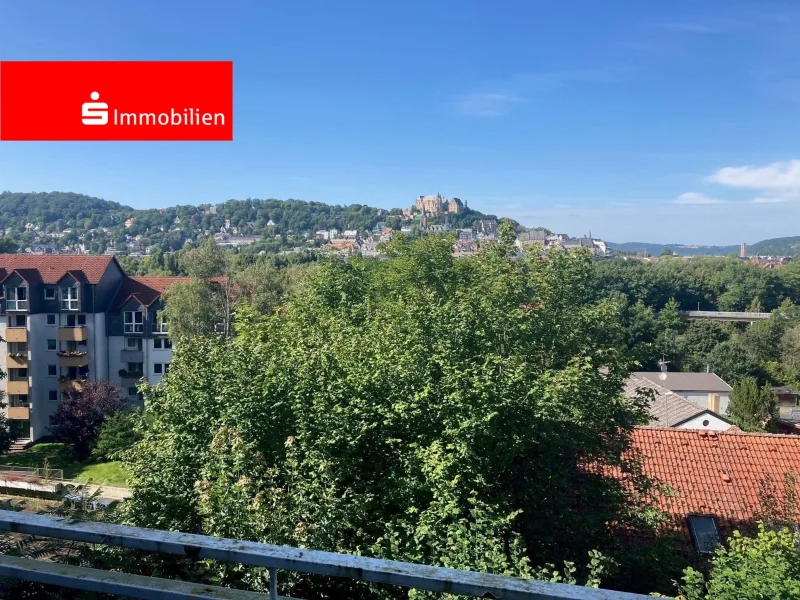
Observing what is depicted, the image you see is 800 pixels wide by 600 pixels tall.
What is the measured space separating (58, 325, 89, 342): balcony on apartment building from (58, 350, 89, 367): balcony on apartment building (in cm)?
69

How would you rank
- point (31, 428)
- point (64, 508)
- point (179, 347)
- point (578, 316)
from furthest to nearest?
point (31, 428) → point (578, 316) → point (179, 347) → point (64, 508)

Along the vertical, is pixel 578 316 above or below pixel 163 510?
above

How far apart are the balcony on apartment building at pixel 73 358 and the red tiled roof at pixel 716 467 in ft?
98.2

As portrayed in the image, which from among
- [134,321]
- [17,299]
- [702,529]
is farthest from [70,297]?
[702,529]

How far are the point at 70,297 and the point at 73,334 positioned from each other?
2.07 meters

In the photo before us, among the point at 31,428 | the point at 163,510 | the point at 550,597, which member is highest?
the point at 550,597

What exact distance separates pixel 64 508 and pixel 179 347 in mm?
7170

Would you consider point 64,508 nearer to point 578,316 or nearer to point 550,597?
point 550,597

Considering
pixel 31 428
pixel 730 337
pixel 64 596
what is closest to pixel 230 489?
pixel 64 596

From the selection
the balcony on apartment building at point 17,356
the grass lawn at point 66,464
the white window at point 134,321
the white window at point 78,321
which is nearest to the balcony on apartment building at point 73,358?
the white window at point 78,321

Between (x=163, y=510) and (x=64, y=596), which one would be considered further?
(x=163, y=510)

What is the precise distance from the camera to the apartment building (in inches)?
1328

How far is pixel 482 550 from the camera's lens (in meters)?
6.79

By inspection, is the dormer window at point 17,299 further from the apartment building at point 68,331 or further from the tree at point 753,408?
the tree at point 753,408
